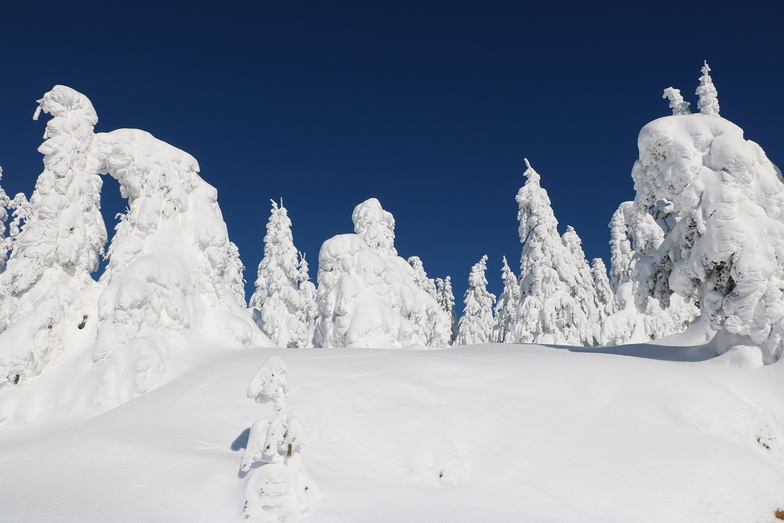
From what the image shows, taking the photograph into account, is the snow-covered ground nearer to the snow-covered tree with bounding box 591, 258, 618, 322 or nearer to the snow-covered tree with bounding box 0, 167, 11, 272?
the snow-covered tree with bounding box 0, 167, 11, 272

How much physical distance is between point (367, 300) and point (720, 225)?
14704 mm

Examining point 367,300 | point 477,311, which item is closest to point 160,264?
point 367,300

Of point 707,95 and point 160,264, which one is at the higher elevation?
point 707,95

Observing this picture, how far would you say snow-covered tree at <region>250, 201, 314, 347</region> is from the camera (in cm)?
3434

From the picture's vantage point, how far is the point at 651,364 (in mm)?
13078

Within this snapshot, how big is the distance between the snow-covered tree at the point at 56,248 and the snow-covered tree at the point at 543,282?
20.3 m

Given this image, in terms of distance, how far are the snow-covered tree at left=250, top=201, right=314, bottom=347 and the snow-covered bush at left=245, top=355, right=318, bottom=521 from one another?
25331mm

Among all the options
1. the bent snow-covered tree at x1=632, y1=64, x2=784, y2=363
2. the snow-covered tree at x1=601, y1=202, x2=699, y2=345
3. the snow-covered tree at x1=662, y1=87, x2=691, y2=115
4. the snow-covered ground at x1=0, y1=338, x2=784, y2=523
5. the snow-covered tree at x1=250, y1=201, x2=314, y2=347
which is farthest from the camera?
the snow-covered tree at x1=250, y1=201, x2=314, y2=347

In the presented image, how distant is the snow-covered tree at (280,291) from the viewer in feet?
113

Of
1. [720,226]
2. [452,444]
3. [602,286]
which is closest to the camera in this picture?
[452,444]

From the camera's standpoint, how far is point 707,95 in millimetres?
16641

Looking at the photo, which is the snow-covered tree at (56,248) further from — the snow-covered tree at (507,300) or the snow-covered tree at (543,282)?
the snow-covered tree at (507,300)

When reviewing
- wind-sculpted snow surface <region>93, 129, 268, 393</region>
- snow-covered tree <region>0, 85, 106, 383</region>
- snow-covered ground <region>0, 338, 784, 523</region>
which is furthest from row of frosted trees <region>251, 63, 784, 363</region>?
snow-covered tree <region>0, 85, 106, 383</region>

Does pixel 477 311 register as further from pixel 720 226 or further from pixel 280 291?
pixel 720 226
